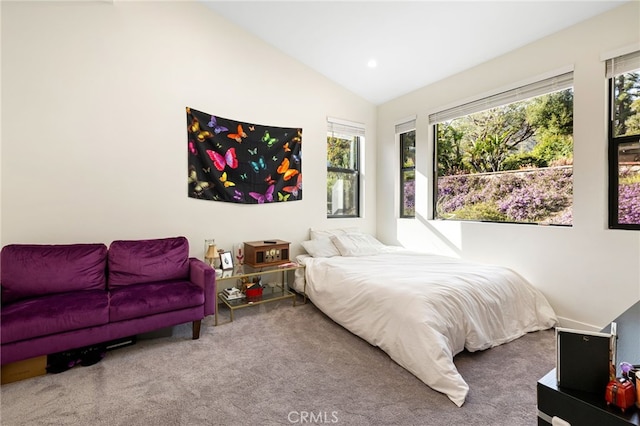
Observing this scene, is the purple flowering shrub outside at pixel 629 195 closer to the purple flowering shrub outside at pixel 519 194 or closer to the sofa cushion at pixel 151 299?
the purple flowering shrub outside at pixel 519 194

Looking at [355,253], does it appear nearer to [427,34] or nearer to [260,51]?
[427,34]

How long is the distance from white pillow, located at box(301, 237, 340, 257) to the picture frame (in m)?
0.93

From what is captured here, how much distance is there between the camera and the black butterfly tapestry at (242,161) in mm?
3154

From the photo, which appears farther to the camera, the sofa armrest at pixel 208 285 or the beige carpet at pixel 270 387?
the sofa armrest at pixel 208 285

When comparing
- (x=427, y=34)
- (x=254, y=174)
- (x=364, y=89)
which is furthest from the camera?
(x=364, y=89)

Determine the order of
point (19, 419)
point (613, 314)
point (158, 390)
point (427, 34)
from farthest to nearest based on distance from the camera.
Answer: point (427, 34)
point (613, 314)
point (158, 390)
point (19, 419)

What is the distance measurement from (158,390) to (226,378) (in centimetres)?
40

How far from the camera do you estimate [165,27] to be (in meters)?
2.97

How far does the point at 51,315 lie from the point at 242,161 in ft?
7.13

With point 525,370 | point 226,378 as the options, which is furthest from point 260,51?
point 525,370

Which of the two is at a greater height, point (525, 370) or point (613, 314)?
point (613, 314)

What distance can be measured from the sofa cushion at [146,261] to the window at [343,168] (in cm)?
211

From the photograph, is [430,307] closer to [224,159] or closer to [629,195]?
[629,195]

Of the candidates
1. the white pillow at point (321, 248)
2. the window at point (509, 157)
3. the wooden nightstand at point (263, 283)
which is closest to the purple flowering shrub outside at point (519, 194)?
the window at point (509, 157)
